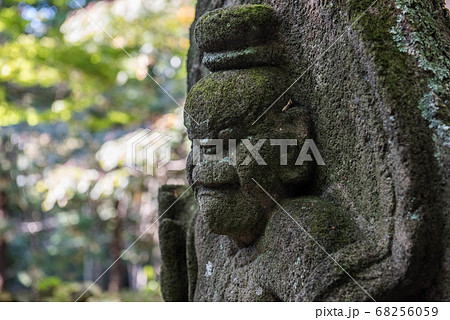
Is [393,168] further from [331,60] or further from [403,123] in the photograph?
[331,60]

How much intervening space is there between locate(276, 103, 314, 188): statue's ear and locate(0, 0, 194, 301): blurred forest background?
2.61m

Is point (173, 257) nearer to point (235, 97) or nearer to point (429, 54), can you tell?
A: point (235, 97)

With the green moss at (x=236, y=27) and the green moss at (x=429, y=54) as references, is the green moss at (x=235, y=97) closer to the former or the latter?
the green moss at (x=236, y=27)

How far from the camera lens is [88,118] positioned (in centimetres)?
619

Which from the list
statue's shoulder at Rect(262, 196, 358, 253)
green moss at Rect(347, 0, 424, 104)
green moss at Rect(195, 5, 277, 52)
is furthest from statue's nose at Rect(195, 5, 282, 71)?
statue's shoulder at Rect(262, 196, 358, 253)

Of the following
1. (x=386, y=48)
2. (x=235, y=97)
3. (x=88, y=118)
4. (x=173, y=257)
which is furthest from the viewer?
(x=88, y=118)

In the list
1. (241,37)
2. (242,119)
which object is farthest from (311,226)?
(241,37)

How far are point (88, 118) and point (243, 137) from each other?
210 inches

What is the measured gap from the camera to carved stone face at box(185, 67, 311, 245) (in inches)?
48.7

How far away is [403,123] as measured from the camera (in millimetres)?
1014

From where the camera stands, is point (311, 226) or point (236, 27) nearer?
point (311, 226)

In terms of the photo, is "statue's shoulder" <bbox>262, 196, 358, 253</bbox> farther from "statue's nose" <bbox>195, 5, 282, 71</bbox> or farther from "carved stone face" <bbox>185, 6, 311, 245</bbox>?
"statue's nose" <bbox>195, 5, 282, 71</bbox>

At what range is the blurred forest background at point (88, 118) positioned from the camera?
444cm

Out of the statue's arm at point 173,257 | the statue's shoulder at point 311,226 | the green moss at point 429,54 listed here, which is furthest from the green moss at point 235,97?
the statue's arm at point 173,257
